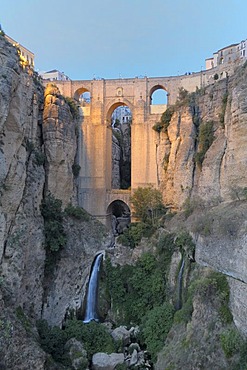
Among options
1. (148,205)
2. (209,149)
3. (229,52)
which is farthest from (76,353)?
(229,52)

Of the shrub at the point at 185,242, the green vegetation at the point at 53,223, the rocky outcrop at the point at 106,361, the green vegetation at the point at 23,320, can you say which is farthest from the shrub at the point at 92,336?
the shrub at the point at 185,242

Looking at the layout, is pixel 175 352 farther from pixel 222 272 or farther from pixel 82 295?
pixel 82 295

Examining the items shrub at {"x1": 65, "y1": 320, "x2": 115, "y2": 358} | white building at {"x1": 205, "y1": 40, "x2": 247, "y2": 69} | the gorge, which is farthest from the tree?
white building at {"x1": 205, "y1": 40, "x2": 247, "y2": 69}

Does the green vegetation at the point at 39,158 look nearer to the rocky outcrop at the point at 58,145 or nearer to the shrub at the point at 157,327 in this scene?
the rocky outcrop at the point at 58,145

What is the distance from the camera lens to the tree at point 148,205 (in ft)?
75.1

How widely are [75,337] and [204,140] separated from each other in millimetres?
13624

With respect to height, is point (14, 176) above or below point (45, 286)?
above

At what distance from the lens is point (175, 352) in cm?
1212

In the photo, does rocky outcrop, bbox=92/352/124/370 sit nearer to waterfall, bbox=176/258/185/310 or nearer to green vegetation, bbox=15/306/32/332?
green vegetation, bbox=15/306/32/332

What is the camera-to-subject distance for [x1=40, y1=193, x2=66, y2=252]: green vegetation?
18859mm

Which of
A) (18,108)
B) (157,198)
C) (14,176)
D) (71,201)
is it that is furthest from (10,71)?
(157,198)

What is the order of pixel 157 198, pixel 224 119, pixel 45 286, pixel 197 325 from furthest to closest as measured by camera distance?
pixel 157 198, pixel 224 119, pixel 45 286, pixel 197 325

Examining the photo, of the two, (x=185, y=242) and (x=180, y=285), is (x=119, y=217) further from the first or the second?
(x=180, y=285)

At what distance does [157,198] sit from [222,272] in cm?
1096
